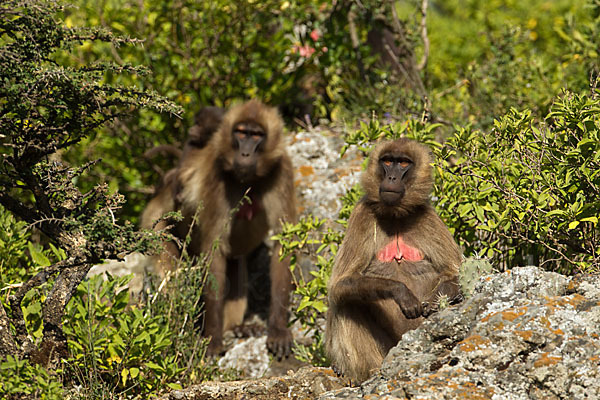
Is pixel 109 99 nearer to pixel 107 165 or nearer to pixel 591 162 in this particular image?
pixel 591 162

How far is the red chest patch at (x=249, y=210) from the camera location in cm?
680

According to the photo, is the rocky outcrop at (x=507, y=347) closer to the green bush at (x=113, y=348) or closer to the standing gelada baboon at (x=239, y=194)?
the green bush at (x=113, y=348)

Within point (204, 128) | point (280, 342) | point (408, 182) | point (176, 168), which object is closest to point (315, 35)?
point (204, 128)

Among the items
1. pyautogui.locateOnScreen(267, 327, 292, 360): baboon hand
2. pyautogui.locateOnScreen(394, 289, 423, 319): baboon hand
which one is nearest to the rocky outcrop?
pyautogui.locateOnScreen(394, 289, 423, 319): baboon hand

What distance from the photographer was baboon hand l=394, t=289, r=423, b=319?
4207mm

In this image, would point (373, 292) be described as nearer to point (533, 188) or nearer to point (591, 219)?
point (533, 188)

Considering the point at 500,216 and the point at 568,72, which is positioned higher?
the point at 568,72

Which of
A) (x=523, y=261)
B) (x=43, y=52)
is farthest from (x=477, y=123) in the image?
(x=43, y=52)

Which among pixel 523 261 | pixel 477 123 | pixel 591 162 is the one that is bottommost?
pixel 523 261

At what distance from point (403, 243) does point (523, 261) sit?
0.92 meters

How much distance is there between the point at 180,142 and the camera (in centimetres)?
841

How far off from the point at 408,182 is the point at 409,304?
0.78 metres

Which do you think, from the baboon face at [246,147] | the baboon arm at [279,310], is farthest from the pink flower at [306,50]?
the baboon arm at [279,310]

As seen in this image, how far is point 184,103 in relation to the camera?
8344 mm
